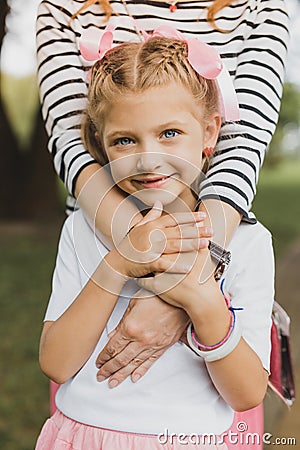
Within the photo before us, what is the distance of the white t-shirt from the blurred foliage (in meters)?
6.83

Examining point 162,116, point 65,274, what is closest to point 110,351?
point 65,274

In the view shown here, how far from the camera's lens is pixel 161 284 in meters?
1.20

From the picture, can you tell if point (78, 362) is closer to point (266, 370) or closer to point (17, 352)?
point (266, 370)

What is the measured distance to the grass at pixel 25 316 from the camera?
3437 millimetres

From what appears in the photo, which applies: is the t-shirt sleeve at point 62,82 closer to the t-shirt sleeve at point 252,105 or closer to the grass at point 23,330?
the t-shirt sleeve at point 252,105

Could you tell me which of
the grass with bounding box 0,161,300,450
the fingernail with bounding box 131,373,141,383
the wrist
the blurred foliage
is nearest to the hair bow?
the wrist

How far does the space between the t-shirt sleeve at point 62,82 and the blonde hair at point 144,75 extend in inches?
5.2

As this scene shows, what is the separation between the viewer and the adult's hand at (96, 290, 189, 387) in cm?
124

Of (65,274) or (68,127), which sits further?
(68,127)

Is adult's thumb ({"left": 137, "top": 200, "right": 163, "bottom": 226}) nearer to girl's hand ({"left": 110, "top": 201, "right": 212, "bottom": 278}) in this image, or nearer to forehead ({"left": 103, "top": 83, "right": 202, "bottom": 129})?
girl's hand ({"left": 110, "top": 201, "right": 212, "bottom": 278})

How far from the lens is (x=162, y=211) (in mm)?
1244

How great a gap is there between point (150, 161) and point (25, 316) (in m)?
3.88

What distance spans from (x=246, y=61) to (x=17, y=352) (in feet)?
10.4

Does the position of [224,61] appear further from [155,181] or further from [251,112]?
[155,181]
